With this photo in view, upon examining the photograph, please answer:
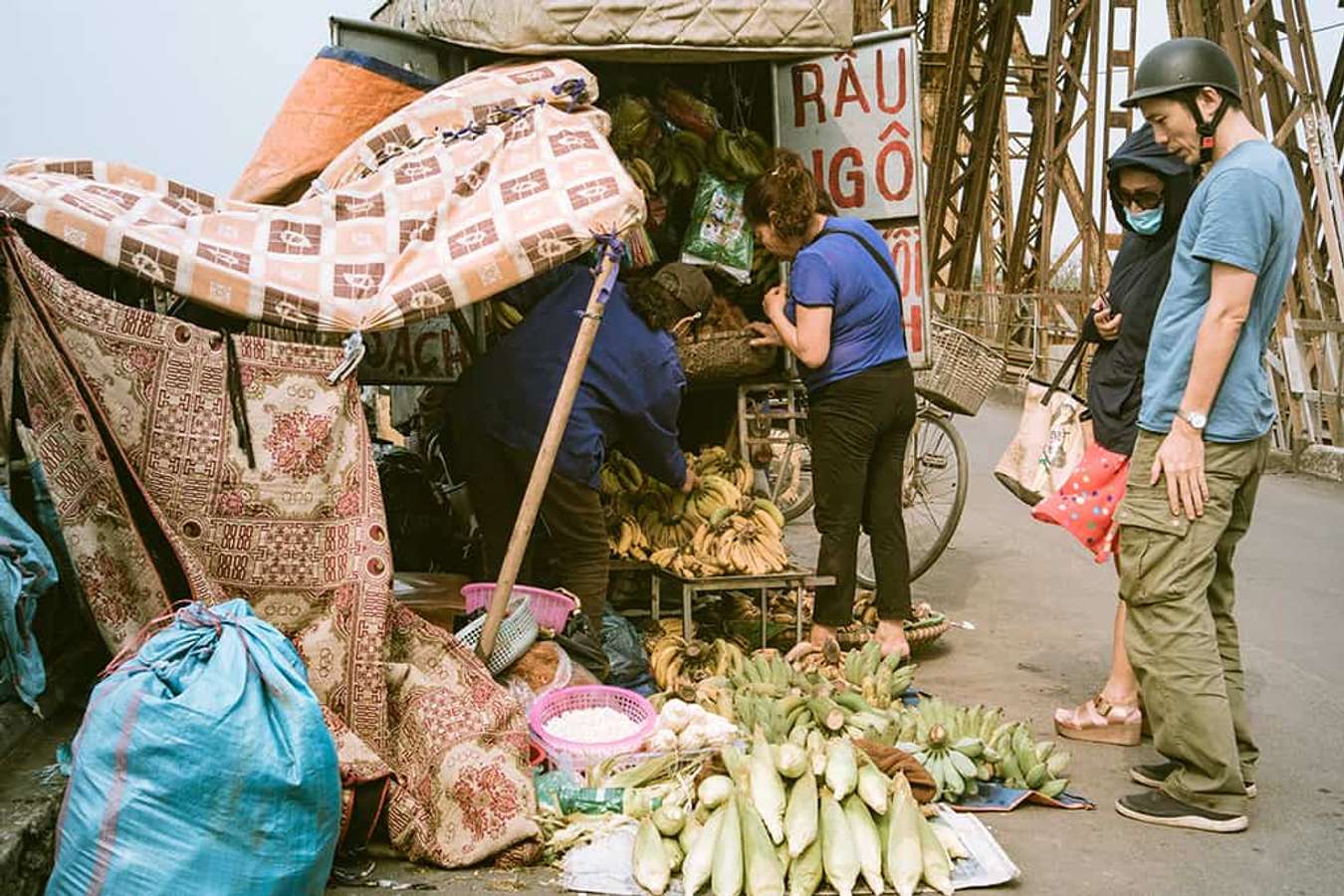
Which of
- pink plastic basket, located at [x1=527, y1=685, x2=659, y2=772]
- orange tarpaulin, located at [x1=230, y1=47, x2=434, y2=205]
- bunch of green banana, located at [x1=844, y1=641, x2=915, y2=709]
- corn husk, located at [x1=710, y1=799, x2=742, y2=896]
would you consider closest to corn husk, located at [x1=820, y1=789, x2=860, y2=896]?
corn husk, located at [x1=710, y1=799, x2=742, y2=896]

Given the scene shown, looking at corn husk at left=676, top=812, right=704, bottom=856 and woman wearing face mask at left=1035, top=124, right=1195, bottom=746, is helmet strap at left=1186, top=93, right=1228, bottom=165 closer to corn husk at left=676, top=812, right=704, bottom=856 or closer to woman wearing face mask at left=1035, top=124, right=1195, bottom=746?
woman wearing face mask at left=1035, top=124, right=1195, bottom=746

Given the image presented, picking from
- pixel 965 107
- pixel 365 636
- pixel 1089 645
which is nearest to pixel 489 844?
pixel 365 636

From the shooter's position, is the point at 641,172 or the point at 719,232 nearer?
the point at 641,172

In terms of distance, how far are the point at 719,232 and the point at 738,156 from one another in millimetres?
408

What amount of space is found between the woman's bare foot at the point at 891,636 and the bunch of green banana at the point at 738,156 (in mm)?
2445

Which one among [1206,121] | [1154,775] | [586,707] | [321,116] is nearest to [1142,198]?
[1206,121]

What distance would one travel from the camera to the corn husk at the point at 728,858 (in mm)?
3596

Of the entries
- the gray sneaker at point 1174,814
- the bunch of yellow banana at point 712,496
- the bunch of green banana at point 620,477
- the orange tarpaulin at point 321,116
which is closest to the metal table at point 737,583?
the bunch of yellow banana at point 712,496

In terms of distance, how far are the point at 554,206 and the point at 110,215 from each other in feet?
4.83

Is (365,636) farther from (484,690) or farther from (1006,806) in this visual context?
(1006,806)

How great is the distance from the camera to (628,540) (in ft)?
19.8

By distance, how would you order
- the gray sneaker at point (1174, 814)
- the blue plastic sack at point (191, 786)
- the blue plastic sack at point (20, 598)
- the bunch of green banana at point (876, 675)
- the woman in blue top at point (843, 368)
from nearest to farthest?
the blue plastic sack at point (191, 786)
the blue plastic sack at point (20, 598)
the gray sneaker at point (1174, 814)
the bunch of green banana at point (876, 675)
the woman in blue top at point (843, 368)

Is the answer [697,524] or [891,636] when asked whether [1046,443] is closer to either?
[891,636]

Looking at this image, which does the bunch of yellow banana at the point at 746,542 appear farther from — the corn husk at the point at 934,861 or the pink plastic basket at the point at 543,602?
the corn husk at the point at 934,861
